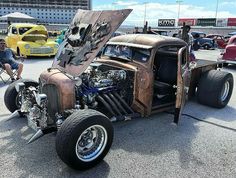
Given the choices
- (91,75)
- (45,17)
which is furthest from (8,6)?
(91,75)

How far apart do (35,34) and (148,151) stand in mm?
11798

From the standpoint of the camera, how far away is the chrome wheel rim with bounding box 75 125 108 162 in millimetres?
3469

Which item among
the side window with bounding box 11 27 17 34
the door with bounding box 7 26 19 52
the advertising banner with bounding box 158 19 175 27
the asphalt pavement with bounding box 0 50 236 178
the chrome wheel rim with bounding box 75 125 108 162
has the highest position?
the advertising banner with bounding box 158 19 175 27

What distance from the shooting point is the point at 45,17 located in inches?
2323

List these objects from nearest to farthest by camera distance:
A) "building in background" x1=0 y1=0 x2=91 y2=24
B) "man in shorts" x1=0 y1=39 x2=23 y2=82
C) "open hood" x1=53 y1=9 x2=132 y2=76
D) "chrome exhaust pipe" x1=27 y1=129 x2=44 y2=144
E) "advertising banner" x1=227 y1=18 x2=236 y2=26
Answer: "chrome exhaust pipe" x1=27 y1=129 x2=44 y2=144 < "open hood" x1=53 y1=9 x2=132 y2=76 < "man in shorts" x1=0 y1=39 x2=23 y2=82 < "advertising banner" x1=227 y1=18 x2=236 y2=26 < "building in background" x1=0 y1=0 x2=91 y2=24

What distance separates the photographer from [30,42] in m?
13.0

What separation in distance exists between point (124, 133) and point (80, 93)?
3.40 ft

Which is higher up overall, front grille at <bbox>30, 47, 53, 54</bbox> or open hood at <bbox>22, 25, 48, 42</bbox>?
open hood at <bbox>22, 25, 48, 42</bbox>

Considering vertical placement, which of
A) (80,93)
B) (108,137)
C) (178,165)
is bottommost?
(178,165)

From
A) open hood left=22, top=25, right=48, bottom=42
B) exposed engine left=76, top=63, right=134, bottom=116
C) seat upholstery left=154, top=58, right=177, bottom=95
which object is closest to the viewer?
exposed engine left=76, top=63, right=134, bottom=116

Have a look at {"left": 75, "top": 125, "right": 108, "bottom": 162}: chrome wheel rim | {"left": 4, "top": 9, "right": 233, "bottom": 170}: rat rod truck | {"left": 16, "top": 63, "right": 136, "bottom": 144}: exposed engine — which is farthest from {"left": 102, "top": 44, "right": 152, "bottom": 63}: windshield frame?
{"left": 75, "top": 125, "right": 108, "bottom": 162}: chrome wheel rim

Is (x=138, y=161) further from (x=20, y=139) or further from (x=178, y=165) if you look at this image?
(x=20, y=139)

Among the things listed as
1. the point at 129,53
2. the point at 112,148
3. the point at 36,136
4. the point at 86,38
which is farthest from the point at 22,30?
the point at 112,148

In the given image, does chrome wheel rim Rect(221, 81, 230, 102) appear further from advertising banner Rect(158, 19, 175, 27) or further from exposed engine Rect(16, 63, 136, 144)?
advertising banner Rect(158, 19, 175, 27)
